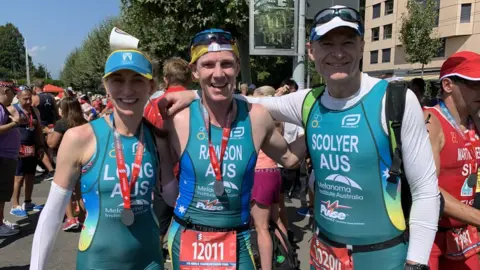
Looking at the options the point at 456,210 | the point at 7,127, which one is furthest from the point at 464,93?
the point at 7,127

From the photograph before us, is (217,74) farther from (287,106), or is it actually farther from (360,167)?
(360,167)

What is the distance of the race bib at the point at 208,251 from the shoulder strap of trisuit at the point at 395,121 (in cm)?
97

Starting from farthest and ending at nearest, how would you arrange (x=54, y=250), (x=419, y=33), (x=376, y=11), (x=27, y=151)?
1. (x=376, y=11)
2. (x=419, y=33)
3. (x=27, y=151)
4. (x=54, y=250)

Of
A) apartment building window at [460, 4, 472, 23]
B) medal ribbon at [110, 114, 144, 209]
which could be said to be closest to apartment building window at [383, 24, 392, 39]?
apartment building window at [460, 4, 472, 23]

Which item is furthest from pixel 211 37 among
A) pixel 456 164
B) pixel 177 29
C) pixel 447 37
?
pixel 447 37

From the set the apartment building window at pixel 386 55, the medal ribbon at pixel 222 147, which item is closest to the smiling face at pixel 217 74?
the medal ribbon at pixel 222 147

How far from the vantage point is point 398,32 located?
34500 millimetres

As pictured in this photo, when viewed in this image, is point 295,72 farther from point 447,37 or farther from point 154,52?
point 447,37

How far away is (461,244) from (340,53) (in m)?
1.55

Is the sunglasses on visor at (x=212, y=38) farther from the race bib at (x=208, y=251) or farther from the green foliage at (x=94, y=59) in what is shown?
the green foliage at (x=94, y=59)

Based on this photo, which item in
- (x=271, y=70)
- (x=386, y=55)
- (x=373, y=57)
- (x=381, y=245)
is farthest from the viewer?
(x=373, y=57)

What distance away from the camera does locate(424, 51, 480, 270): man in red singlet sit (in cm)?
228

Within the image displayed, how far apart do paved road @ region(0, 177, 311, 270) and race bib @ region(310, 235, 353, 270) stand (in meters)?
2.34

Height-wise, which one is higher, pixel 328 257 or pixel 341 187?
pixel 341 187
